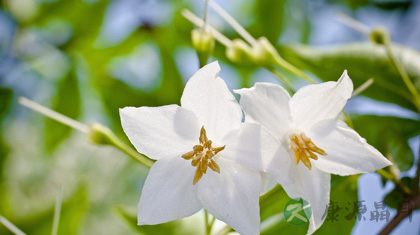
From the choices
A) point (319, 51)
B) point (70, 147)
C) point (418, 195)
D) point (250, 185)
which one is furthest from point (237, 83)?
point (70, 147)

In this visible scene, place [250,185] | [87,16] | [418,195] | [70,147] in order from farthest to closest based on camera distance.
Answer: [70,147], [87,16], [418,195], [250,185]

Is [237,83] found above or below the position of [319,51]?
above

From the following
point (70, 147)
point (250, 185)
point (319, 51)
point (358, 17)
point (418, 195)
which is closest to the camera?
point (250, 185)

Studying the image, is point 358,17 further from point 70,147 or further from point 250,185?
point 70,147

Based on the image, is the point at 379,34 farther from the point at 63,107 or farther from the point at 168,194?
the point at 63,107

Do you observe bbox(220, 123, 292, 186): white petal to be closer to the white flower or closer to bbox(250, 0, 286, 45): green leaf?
the white flower

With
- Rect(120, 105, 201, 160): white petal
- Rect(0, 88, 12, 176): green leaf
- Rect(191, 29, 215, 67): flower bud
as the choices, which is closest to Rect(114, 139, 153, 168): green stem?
Rect(120, 105, 201, 160): white petal

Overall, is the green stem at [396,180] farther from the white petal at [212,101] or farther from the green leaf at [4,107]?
the green leaf at [4,107]
